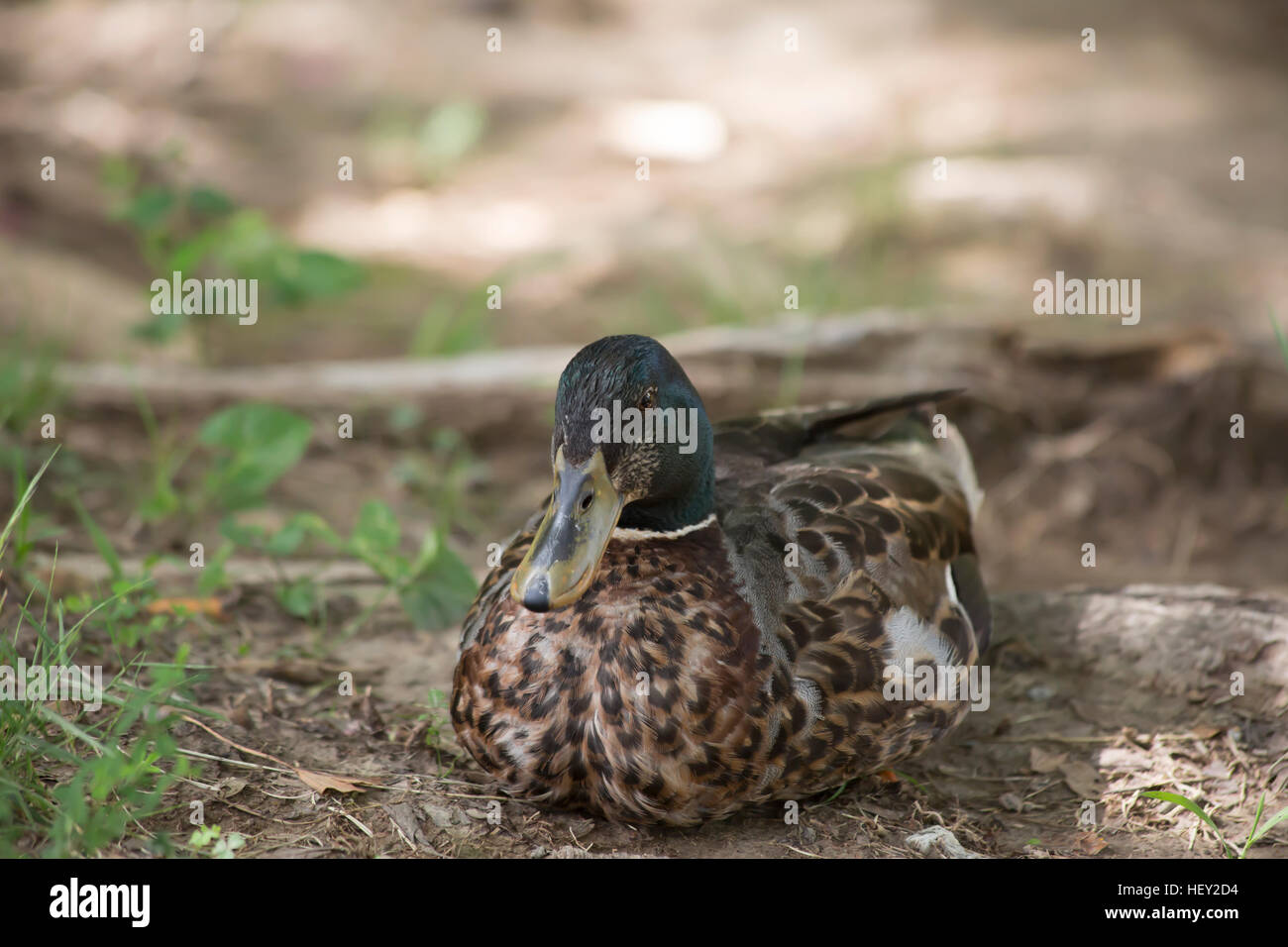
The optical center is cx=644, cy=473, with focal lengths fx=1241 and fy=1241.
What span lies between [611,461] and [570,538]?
0.69ft

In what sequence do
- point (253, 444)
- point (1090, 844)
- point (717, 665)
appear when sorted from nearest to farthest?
1. point (717, 665)
2. point (1090, 844)
3. point (253, 444)

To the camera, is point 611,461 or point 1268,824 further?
point 1268,824

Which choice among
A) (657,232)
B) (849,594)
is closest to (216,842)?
(849,594)

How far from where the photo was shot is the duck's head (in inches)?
104

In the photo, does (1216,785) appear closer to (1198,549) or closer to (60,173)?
(1198,549)

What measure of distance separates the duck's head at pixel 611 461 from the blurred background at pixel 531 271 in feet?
3.35

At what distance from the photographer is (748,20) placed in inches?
452

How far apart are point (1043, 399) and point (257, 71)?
668cm

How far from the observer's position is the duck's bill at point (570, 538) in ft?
8.52

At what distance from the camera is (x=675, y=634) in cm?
285

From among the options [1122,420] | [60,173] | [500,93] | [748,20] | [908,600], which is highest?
[748,20]

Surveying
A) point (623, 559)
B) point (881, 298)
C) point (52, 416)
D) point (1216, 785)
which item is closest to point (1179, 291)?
point (881, 298)

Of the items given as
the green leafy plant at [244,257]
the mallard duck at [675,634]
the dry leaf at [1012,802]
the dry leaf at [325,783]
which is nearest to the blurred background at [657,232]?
the green leafy plant at [244,257]

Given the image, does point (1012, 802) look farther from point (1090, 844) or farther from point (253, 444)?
point (253, 444)
